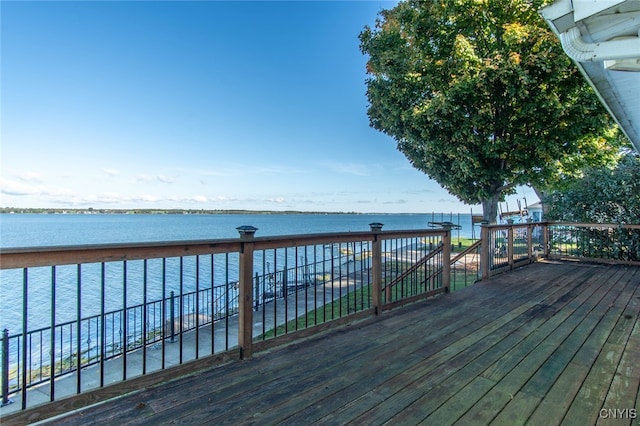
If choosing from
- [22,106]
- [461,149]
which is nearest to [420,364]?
[461,149]

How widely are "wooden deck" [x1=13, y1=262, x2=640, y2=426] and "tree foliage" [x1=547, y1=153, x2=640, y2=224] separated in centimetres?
512

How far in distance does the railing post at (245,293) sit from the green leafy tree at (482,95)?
5.63 metres

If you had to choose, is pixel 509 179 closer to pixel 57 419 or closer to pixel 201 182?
pixel 57 419

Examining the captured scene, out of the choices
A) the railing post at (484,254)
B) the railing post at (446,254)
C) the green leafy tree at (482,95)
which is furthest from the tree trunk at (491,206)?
the railing post at (446,254)

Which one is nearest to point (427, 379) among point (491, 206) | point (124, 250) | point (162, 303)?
point (124, 250)

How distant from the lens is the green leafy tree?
6215mm

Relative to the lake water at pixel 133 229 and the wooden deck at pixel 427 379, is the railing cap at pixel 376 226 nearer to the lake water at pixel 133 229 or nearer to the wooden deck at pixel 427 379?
the wooden deck at pixel 427 379

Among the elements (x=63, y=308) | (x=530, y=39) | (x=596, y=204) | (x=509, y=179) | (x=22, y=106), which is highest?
(x=22, y=106)

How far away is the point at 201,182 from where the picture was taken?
132ft

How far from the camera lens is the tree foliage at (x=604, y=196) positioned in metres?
7.03

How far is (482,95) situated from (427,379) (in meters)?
6.69

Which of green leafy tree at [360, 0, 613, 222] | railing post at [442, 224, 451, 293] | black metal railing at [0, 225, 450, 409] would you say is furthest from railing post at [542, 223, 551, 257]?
railing post at [442, 224, 451, 293]

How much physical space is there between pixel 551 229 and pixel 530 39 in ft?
13.9

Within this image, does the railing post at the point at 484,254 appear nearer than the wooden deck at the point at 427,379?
No
